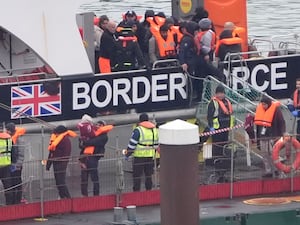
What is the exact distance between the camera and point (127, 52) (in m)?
15.9

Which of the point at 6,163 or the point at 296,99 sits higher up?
the point at 296,99

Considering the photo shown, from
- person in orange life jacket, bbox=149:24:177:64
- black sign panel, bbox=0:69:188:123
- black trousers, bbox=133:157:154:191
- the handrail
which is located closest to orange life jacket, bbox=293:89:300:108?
black sign panel, bbox=0:69:188:123

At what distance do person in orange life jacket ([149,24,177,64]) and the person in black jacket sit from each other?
9.01 ft

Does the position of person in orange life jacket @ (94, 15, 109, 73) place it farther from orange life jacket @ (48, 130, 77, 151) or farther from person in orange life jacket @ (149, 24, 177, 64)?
orange life jacket @ (48, 130, 77, 151)

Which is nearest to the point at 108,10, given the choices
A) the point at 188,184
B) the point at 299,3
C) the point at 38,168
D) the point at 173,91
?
the point at 299,3

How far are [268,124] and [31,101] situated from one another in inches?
126

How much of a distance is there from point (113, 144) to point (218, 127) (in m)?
1.57

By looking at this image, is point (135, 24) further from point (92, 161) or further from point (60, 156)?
point (60, 156)

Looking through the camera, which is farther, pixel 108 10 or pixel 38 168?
pixel 108 10

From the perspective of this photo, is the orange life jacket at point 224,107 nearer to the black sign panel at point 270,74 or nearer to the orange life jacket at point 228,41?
the black sign panel at point 270,74

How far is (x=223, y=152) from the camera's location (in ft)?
47.3

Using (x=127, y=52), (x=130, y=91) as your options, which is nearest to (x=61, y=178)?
(x=130, y=91)

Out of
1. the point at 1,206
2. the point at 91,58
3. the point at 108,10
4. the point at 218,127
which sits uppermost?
the point at 108,10

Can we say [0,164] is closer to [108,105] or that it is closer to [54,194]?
[54,194]
